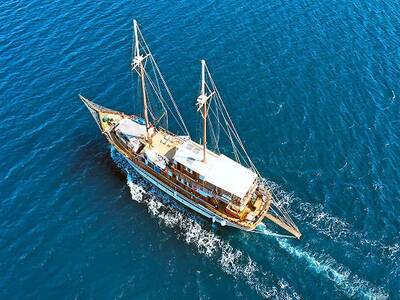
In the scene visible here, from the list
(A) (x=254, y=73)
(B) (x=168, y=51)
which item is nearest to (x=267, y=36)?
(A) (x=254, y=73)

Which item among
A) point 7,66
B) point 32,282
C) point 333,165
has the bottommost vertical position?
point 333,165

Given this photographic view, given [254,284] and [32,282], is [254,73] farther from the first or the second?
[32,282]

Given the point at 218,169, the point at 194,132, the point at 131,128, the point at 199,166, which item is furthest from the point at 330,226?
the point at 131,128

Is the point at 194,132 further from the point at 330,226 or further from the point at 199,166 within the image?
the point at 330,226

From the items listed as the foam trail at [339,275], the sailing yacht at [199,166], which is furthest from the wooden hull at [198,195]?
the foam trail at [339,275]

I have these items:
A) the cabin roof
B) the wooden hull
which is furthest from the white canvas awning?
the cabin roof

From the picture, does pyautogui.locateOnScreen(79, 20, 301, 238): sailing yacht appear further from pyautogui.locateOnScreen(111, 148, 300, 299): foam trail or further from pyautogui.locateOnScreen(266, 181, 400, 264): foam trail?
pyautogui.locateOnScreen(111, 148, 300, 299): foam trail
